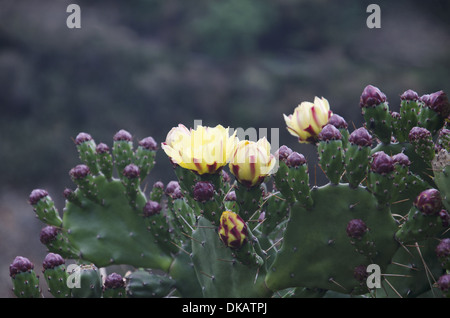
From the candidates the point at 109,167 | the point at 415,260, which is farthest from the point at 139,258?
the point at 415,260

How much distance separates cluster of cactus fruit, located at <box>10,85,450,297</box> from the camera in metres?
0.66

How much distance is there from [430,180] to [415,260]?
13 centimetres

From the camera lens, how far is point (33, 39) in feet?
23.6

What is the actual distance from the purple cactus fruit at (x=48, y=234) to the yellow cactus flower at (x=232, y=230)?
0.37m

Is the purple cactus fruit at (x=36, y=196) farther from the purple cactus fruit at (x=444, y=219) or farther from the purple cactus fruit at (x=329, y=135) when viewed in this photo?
the purple cactus fruit at (x=444, y=219)

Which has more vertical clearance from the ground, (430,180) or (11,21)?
(11,21)

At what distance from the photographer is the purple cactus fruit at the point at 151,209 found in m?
0.87

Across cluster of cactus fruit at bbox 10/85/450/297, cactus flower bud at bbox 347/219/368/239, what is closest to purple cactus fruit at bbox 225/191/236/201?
cluster of cactus fruit at bbox 10/85/450/297

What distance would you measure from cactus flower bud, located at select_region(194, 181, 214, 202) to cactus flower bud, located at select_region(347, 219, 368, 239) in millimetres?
182

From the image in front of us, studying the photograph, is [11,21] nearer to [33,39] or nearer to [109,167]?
[33,39]

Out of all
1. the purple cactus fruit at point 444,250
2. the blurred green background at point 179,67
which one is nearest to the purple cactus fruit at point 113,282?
the purple cactus fruit at point 444,250

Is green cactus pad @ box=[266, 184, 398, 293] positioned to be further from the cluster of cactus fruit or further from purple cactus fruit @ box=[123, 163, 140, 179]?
purple cactus fruit @ box=[123, 163, 140, 179]

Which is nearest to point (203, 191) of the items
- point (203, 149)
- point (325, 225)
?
point (203, 149)
